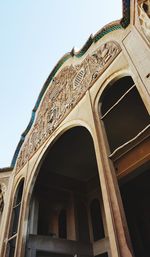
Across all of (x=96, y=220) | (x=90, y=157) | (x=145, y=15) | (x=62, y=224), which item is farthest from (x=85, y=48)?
(x=62, y=224)

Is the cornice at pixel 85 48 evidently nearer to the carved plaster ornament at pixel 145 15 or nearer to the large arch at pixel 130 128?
the carved plaster ornament at pixel 145 15

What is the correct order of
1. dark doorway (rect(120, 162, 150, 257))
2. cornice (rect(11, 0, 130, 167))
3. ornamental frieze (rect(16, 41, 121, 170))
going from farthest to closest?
dark doorway (rect(120, 162, 150, 257)) → ornamental frieze (rect(16, 41, 121, 170)) → cornice (rect(11, 0, 130, 167))

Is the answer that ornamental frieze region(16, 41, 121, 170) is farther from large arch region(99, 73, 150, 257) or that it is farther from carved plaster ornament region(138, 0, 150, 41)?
carved plaster ornament region(138, 0, 150, 41)

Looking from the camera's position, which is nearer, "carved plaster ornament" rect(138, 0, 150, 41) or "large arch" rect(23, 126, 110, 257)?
"carved plaster ornament" rect(138, 0, 150, 41)

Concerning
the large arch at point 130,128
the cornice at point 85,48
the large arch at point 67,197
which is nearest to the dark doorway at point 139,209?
the large arch at point 130,128

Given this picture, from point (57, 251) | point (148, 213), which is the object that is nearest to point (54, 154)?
point (57, 251)

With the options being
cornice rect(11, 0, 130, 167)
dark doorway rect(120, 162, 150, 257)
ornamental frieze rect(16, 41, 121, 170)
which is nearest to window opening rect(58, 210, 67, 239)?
ornamental frieze rect(16, 41, 121, 170)

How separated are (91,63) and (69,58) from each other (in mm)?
2323

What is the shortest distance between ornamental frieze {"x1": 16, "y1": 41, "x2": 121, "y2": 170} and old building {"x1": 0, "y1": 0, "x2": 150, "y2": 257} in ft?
0.14

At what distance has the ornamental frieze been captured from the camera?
5.77m

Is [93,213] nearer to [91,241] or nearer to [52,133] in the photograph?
[91,241]

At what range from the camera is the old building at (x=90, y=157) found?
12.3 feet

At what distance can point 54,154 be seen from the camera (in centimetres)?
795

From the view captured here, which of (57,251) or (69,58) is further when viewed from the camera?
(69,58)
